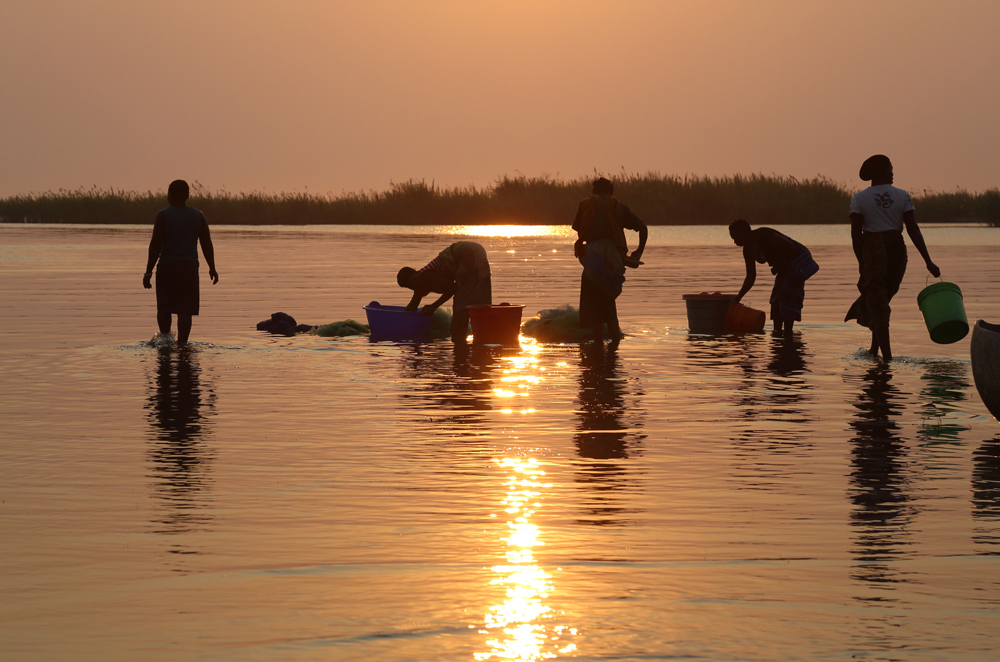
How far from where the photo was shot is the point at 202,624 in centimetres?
486

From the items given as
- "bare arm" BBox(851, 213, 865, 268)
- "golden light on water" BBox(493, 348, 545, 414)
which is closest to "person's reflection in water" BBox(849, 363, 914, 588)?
"golden light on water" BBox(493, 348, 545, 414)

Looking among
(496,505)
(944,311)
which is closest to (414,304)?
(944,311)

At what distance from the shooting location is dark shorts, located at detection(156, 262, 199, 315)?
1540cm

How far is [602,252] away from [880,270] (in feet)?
11.2

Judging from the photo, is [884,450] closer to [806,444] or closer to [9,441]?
[806,444]

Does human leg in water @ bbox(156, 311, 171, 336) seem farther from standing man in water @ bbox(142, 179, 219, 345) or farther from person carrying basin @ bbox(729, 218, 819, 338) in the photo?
person carrying basin @ bbox(729, 218, 819, 338)

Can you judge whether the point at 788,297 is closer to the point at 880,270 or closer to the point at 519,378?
the point at 880,270

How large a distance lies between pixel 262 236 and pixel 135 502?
5599 cm

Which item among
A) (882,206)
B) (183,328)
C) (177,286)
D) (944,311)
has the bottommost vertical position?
(183,328)

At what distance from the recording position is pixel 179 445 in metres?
8.91

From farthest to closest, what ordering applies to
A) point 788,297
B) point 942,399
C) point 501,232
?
point 501,232 < point 788,297 < point 942,399

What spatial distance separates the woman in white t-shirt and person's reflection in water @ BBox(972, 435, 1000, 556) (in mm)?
4740

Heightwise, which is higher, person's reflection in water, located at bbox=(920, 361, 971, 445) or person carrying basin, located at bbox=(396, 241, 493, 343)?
person carrying basin, located at bbox=(396, 241, 493, 343)

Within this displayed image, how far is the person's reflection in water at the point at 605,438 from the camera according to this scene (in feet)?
22.9
